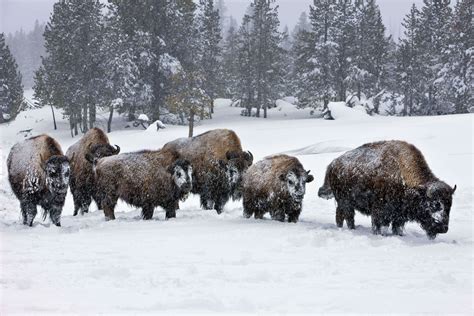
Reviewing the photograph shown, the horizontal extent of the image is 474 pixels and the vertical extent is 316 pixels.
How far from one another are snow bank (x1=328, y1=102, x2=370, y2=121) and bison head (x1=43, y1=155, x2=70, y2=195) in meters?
28.8

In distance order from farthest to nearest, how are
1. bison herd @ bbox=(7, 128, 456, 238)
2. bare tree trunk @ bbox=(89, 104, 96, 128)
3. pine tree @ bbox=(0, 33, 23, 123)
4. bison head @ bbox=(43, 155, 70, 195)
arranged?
pine tree @ bbox=(0, 33, 23, 123)
bare tree trunk @ bbox=(89, 104, 96, 128)
bison head @ bbox=(43, 155, 70, 195)
bison herd @ bbox=(7, 128, 456, 238)

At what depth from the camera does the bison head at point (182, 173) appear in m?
10.1

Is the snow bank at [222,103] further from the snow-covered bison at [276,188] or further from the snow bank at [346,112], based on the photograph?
the snow-covered bison at [276,188]

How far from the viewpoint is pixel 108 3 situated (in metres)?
43.2

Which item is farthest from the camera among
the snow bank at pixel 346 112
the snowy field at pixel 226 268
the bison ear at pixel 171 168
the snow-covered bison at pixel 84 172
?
the snow bank at pixel 346 112

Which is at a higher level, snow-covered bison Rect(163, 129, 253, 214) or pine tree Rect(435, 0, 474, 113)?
pine tree Rect(435, 0, 474, 113)

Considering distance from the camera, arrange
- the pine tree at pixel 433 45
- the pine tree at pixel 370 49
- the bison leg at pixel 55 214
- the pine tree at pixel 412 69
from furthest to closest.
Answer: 1. the pine tree at pixel 370 49
2. the pine tree at pixel 412 69
3. the pine tree at pixel 433 45
4. the bison leg at pixel 55 214

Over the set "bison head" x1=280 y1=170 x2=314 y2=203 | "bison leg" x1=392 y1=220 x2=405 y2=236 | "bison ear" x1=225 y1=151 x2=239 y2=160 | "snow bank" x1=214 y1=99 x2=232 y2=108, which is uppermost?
"snow bank" x1=214 y1=99 x2=232 y2=108

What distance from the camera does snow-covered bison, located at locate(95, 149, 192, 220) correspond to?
10.0m

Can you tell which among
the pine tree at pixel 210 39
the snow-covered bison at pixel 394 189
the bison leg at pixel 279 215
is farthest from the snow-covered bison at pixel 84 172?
the pine tree at pixel 210 39

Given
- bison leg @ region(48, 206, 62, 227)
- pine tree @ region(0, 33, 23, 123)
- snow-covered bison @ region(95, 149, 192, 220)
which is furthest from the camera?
pine tree @ region(0, 33, 23, 123)

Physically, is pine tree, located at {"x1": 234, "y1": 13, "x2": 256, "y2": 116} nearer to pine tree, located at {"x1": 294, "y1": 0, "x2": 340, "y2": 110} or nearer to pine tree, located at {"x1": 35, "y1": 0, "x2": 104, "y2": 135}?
pine tree, located at {"x1": 294, "y1": 0, "x2": 340, "y2": 110}

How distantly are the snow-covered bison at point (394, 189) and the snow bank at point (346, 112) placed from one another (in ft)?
90.1

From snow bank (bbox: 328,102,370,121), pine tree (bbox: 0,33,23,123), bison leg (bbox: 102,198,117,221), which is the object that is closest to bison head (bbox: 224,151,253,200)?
bison leg (bbox: 102,198,117,221)
